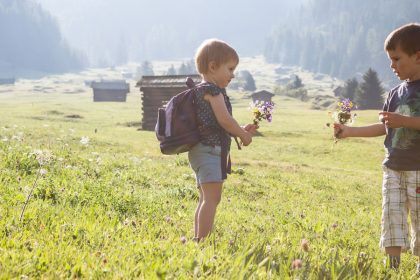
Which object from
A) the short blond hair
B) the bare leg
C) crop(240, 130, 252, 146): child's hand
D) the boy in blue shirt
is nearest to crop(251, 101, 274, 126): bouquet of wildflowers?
crop(240, 130, 252, 146): child's hand

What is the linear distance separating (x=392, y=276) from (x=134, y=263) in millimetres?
2315

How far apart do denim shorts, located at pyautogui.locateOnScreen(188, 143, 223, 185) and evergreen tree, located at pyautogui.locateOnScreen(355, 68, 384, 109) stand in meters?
100

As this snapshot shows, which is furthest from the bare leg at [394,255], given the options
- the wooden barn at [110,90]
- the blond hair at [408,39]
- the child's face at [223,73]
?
the wooden barn at [110,90]

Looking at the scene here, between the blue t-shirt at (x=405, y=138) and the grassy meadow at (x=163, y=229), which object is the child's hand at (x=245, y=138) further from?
the blue t-shirt at (x=405, y=138)

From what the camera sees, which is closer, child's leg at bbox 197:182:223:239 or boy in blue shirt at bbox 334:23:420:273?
boy in blue shirt at bbox 334:23:420:273

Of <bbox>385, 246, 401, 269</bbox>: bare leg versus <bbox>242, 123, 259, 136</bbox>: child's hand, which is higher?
<bbox>242, 123, 259, 136</bbox>: child's hand

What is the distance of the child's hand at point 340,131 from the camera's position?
4.72 metres

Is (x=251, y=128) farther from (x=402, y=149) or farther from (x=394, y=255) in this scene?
(x=394, y=255)

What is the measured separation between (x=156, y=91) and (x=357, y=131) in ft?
136

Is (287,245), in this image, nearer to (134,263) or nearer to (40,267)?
(134,263)

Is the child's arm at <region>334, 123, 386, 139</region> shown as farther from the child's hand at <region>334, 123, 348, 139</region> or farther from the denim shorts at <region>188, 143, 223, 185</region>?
the denim shorts at <region>188, 143, 223, 185</region>

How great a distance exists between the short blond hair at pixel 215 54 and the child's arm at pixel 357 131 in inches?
52.5

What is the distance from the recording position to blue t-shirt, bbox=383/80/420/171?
4.24m

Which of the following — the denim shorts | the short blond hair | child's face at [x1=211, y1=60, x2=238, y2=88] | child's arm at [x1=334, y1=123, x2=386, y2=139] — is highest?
the short blond hair
